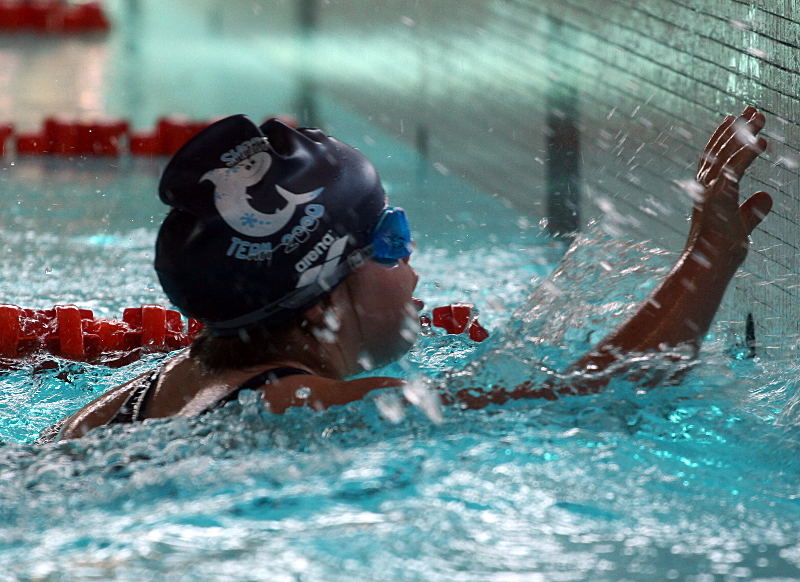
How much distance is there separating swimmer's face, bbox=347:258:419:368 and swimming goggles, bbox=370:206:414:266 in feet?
0.05

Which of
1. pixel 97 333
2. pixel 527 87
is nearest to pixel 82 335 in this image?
pixel 97 333

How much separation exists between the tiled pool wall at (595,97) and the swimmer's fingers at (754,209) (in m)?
0.88

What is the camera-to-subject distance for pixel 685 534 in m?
1.34

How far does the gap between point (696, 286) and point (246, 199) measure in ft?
2.28

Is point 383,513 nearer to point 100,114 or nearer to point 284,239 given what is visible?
point 284,239

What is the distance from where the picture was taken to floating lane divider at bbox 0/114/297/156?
6.78 m

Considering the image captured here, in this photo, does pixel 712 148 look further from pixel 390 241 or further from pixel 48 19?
pixel 48 19

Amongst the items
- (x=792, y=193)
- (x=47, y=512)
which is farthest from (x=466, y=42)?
(x=47, y=512)

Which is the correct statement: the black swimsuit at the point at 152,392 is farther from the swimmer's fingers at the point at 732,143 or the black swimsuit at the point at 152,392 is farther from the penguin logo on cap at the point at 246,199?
the swimmer's fingers at the point at 732,143

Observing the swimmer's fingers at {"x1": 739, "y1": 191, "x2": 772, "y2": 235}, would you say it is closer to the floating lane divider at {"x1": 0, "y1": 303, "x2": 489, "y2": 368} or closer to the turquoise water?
the turquoise water

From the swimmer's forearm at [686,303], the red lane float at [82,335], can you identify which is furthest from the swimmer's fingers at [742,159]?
the red lane float at [82,335]

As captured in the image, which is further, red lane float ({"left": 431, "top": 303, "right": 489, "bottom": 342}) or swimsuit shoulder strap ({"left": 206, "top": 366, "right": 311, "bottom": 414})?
red lane float ({"left": 431, "top": 303, "right": 489, "bottom": 342})

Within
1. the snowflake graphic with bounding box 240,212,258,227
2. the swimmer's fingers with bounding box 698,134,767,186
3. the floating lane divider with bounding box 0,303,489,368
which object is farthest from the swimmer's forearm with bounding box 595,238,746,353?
the floating lane divider with bounding box 0,303,489,368

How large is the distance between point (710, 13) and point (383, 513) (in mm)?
2173
